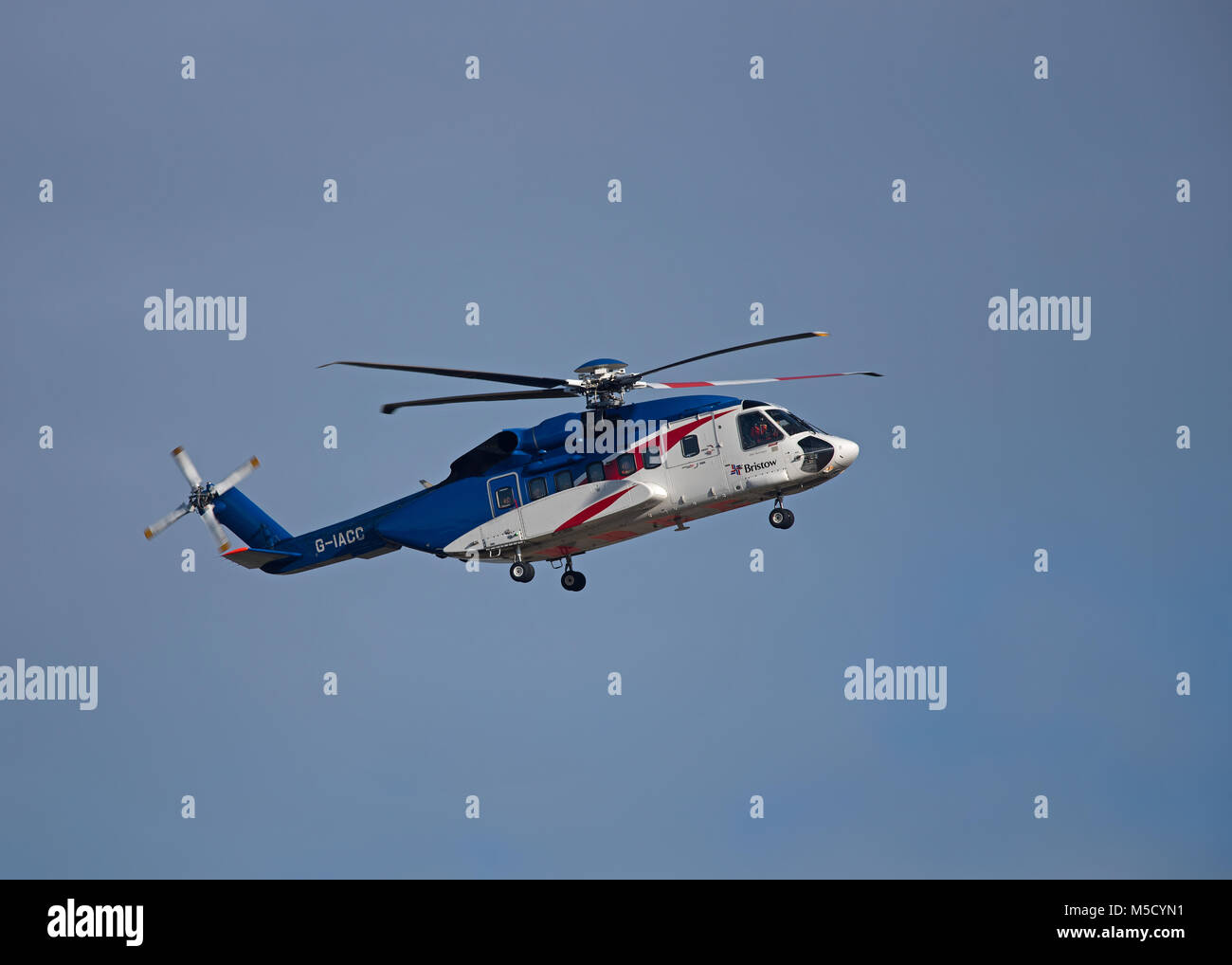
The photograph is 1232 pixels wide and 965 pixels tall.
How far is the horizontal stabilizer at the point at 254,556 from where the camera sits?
52.5 meters

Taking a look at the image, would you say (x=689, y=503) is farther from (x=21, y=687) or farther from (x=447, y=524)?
(x=21, y=687)

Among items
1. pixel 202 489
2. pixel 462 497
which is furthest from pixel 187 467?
pixel 462 497

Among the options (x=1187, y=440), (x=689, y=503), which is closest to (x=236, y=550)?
(x=689, y=503)

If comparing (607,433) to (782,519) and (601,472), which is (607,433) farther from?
(782,519)

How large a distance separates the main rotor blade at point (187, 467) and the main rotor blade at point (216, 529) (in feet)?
3.32

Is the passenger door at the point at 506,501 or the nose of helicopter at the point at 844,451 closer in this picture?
the nose of helicopter at the point at 844,451

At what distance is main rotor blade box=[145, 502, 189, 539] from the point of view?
5267cm

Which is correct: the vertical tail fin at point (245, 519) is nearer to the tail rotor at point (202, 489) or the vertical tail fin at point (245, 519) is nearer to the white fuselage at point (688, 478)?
the tail rotor at point (202, 489)

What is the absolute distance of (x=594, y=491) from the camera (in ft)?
159

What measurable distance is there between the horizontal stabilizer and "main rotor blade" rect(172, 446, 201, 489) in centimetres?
354

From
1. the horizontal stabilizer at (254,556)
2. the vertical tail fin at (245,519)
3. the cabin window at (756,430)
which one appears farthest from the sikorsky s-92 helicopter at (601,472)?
the vertical tail fin at (245,519)

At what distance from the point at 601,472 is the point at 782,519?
18.0 ft

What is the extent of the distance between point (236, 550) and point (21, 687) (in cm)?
1328

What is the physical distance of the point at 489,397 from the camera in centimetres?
4756
